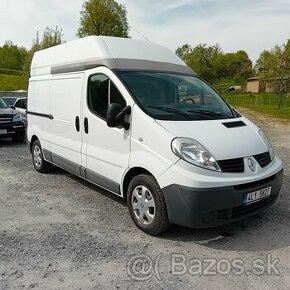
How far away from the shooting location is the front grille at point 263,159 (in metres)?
4.05

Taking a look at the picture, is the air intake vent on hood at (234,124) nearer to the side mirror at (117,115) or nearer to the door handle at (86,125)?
the side mirror at (117,115)

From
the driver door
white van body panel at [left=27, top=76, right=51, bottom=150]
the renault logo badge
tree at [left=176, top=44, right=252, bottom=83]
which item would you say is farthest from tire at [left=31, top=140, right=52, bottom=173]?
tree at [left=176, top=44, right=252, bottom=83]

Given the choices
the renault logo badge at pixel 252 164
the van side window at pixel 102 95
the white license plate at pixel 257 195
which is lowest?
the white license plate at pixel 257 195

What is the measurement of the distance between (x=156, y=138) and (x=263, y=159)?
1.33 metres

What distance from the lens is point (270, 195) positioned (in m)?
4.17

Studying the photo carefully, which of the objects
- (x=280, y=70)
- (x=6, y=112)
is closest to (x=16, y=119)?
(x=6, y=112)

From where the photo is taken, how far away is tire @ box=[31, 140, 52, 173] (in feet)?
22.2

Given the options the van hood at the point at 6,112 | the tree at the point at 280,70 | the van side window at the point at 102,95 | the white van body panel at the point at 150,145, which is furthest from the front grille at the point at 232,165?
the tree at the point at 280,70

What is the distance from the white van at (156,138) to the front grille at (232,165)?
0.04 feet

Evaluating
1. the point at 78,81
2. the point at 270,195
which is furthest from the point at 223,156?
the point at 78,81

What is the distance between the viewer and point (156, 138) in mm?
3885

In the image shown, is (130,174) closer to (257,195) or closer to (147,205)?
(147,205)

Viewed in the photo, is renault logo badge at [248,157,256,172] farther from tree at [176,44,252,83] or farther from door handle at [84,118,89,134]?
tree at [176,44,252,83]

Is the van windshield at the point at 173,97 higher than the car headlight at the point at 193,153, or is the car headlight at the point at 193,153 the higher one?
the van windshield at the point at 173,97
